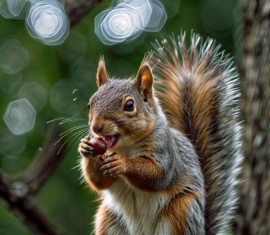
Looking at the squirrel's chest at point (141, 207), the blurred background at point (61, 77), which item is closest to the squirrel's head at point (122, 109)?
the squirrel's chest at point (141, 207)

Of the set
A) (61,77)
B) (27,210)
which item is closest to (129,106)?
(27,210)

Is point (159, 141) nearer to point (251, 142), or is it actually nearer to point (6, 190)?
point (6, 190)

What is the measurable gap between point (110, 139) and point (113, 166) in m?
0.17

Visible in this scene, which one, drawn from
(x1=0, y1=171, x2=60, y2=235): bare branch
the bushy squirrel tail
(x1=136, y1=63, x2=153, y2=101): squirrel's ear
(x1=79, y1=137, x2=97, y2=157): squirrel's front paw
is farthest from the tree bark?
(x1=0, y1=171, x2=60, y2=235): bare branch

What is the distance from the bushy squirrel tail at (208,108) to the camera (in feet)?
15.2

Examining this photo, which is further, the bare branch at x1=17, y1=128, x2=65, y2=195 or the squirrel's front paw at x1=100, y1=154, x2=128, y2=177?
the bare branch at x1=17, y1=128, x2=65, y2=195

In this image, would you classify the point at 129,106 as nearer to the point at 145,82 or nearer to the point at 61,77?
the point at 145,82

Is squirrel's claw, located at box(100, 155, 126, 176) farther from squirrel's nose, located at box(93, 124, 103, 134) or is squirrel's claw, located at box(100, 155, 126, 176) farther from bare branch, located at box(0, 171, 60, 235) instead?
bare branch, located at box(0, 171, 60, 235)

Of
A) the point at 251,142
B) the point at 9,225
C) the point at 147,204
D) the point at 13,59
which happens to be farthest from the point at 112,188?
the point at 13,59

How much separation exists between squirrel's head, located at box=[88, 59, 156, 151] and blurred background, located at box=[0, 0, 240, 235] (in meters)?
3.54

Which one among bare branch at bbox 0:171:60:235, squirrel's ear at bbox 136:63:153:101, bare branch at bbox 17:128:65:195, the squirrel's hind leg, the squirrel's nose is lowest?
the squirrel's hind leg

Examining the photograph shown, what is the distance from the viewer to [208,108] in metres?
4.86

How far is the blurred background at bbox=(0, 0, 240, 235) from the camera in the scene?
839 cm

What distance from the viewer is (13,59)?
977cm
